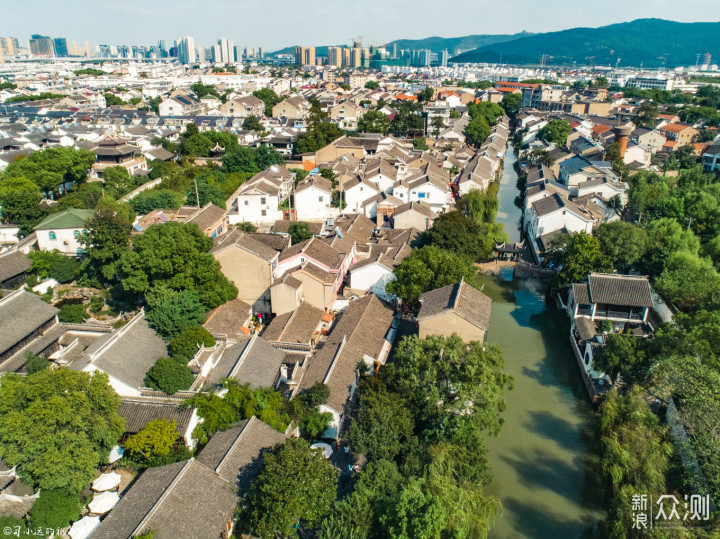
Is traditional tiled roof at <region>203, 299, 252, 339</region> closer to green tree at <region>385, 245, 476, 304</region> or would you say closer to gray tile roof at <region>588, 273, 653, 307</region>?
green tree at <region>385, 245, 476, 304</region>

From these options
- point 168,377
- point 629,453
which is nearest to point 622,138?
point 629,453

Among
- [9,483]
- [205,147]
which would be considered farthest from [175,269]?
[205,147]

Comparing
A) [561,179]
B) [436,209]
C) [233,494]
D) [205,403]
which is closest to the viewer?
[233,494]

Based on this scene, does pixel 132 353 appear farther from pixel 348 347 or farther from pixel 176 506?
pixel 348 347

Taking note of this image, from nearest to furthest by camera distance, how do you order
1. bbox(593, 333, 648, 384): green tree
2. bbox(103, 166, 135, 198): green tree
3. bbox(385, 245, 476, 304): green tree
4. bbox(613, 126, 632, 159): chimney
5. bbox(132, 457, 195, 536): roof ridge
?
bbox(132, 457, 195, 536): roof ridge, bbox(593, 333, 648, 384): green tree, bbox(385, 245, 476, 304): green tree, bbox(103, 166, 135, 198): green tree, bbox(613, 126, 632, 159): chimney

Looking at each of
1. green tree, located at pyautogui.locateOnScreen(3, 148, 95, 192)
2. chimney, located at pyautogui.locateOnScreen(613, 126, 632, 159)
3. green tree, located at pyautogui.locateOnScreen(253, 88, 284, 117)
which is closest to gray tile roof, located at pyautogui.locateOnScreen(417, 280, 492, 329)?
green tree, located at pyautogui.locateOnScreen(3, 148, 95, 192)

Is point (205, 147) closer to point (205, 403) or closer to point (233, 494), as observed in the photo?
point (205, 403)
